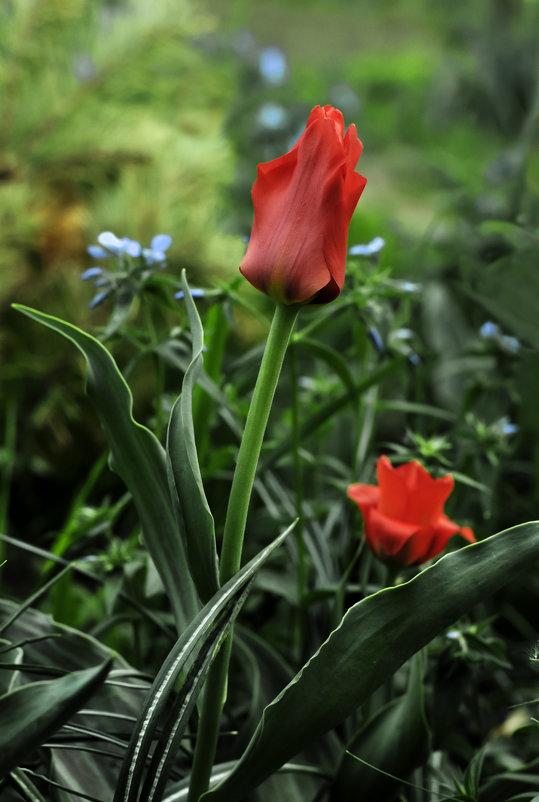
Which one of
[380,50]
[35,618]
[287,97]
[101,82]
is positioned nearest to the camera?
[35,618]

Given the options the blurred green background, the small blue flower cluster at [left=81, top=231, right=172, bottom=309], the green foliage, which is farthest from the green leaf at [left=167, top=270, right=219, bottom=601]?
the blurred green background

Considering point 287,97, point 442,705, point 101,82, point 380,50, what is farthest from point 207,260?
point 380,50

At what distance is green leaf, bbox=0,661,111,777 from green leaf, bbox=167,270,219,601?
2.1 inches

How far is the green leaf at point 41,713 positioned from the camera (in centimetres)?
20

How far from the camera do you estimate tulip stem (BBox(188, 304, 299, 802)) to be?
238mm

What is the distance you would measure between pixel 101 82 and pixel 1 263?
8.5 inches

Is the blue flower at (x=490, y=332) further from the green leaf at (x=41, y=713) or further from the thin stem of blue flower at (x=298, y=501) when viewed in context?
the green leaf at (x=41, y=713)

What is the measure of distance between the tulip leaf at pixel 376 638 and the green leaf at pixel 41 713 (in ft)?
0.22

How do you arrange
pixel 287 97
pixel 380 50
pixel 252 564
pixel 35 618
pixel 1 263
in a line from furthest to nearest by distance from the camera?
pixel 380 50, pixel 287 97, pixel 1 263, pixel 35 618, pixel 252 564

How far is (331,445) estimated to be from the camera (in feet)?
2.05

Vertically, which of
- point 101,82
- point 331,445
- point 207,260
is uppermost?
point 101,82

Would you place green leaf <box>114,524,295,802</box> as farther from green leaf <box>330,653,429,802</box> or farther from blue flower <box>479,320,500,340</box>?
blue flower <box>479,320,500,340</box>

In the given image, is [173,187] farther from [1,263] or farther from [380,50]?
[380,50]

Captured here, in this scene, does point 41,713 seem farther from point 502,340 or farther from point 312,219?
point 502,340
